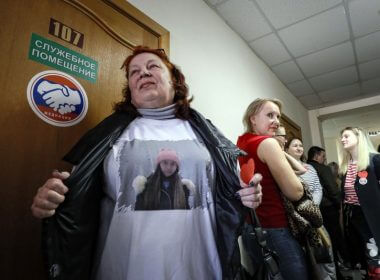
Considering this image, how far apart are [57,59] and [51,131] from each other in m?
0.28

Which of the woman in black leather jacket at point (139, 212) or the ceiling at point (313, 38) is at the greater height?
the ceiling at point (313, 38)

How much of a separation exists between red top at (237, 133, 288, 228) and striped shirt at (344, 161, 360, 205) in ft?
4.18

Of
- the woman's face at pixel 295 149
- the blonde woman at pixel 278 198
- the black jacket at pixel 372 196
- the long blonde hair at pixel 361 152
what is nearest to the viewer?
the blonde woman at pixel 278 198

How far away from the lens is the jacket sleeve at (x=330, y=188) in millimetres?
2545

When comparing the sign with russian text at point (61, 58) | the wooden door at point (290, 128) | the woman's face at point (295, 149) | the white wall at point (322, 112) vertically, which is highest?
the white wall at point (322, 112)

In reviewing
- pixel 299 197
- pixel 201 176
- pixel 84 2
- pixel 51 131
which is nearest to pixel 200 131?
pixel 201 176

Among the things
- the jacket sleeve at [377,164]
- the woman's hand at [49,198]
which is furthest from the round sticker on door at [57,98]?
the jacket sleeve at [377,164]

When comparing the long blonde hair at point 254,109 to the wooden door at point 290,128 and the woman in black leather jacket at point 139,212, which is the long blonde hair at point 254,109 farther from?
the wooden door at point 290,128

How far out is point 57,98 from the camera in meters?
0.97

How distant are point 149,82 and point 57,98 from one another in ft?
1.13

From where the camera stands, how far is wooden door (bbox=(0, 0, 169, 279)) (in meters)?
0.81

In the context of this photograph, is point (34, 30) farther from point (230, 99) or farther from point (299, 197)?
point (230, 99)

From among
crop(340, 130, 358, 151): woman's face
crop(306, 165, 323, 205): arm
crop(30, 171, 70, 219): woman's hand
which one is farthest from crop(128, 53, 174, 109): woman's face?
crop(340, 130, 358, 151): woman's face

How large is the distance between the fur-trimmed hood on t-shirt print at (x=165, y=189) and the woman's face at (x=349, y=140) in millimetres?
2068
